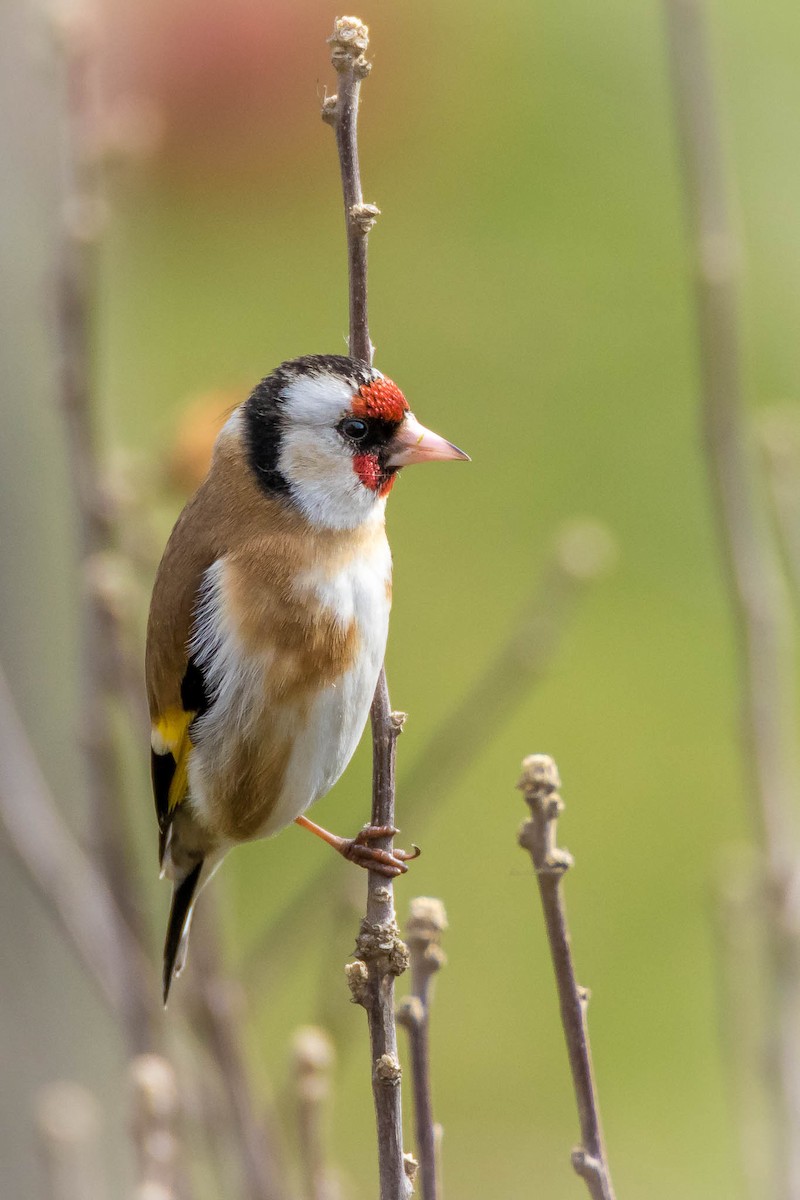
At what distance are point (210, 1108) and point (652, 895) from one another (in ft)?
13.4

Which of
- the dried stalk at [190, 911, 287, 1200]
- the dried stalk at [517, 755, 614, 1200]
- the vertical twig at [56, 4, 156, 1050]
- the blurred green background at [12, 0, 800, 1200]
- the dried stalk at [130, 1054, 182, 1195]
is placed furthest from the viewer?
the blurred green background at [12, 0, 800, 1200]

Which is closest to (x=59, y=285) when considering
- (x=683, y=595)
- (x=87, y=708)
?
(x=87, y=708)

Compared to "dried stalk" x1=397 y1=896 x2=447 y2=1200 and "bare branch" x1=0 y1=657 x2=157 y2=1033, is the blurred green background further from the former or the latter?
"dried stalk" x1=397 y1=896 x2=447 y2=1200

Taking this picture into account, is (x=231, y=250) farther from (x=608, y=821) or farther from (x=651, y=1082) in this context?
(x=651, y=1082)

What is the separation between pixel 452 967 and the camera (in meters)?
5.44

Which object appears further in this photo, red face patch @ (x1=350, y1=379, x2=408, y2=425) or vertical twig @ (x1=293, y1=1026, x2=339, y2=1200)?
red face patch @ (x1=350, y1=379, x2=408, y2=425)

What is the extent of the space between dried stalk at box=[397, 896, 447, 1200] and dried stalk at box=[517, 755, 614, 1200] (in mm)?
126

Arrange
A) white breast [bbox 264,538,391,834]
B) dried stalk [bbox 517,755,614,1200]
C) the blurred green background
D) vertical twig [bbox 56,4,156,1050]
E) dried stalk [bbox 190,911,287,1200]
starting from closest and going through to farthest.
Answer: dried stalk [bbox 517,755,614,1200], dried stalk [bbox 190,911,287,1200], vertical twig [bbox 56,4,156,1050], white breast [bbox 264,538,391,834], the blurred green background

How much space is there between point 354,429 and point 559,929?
2.92 feet

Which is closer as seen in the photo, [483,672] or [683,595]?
[483,672]

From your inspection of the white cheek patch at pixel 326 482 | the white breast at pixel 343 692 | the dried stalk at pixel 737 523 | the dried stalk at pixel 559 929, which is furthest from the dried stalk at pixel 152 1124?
the white cheek patch at pixel 326 482

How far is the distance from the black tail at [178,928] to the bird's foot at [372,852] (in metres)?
0.17

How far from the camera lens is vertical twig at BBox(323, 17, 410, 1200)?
1242 millimetres

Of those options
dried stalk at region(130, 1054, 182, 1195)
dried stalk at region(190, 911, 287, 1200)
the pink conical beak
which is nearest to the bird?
the pink conical beak
